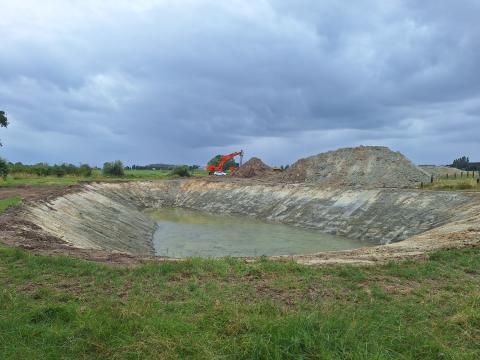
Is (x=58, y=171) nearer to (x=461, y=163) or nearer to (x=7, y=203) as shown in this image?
(x=7, y=203)

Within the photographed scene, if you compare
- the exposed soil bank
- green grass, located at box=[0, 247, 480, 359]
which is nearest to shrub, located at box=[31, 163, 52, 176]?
the exposed soil bank

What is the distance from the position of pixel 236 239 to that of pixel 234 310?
19497 millimetres

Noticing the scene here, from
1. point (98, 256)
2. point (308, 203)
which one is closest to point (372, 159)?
point (308, 203)

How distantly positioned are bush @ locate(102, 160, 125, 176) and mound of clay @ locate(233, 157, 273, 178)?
2099 centimetres

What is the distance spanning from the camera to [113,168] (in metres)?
68.2

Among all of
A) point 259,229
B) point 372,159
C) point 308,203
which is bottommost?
point 259,229

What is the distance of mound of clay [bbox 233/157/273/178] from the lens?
6125 cm

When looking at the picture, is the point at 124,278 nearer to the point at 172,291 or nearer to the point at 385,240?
the point at 172,291

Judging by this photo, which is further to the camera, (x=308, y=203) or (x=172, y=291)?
(x=308, y=203)

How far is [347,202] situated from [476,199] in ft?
33.5

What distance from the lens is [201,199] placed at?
5072 cm

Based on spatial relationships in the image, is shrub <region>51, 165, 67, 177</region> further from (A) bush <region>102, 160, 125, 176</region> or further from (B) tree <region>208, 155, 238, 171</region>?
(B) tree <region>208, 155, 238, 171</region>

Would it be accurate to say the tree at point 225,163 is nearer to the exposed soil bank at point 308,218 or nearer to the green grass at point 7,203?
the exposed soil bank at point 308,218

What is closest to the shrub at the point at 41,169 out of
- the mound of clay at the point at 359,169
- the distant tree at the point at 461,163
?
the mound of clay at the point at 359,169
